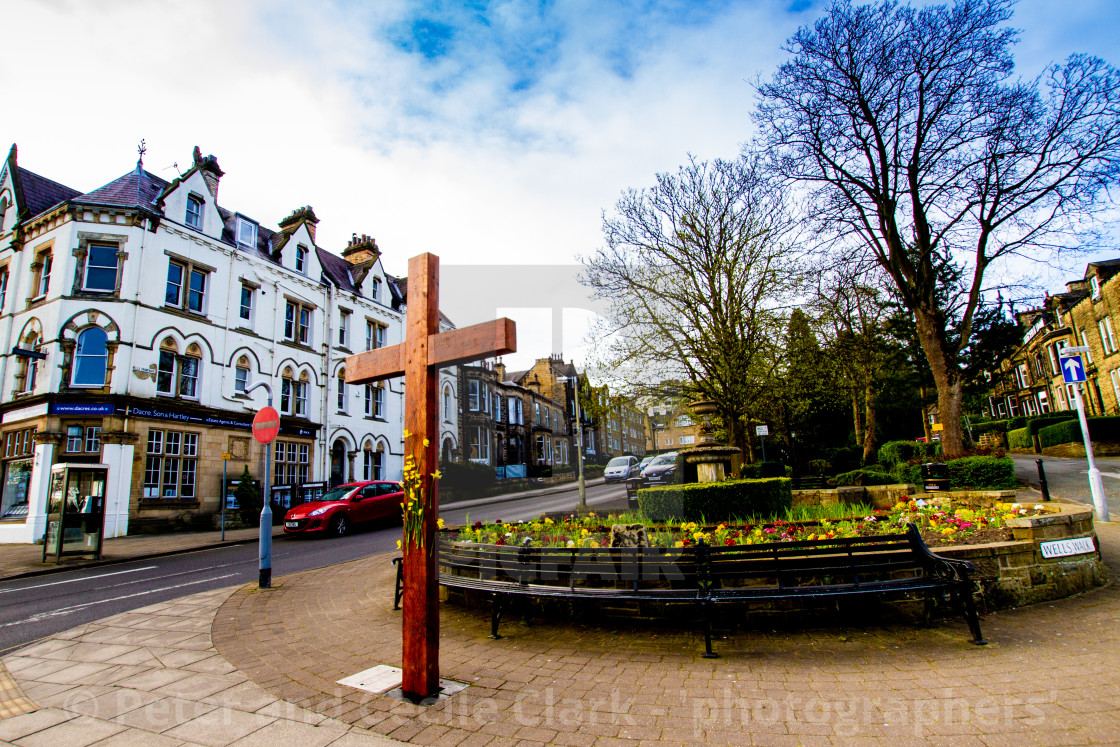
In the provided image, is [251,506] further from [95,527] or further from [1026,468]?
[1026,468]

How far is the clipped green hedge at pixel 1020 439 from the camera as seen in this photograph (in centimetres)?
2761

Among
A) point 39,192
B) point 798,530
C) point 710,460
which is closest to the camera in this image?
point 798,530

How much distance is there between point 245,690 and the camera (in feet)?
13.0

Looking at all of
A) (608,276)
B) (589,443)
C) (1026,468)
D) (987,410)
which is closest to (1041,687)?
(608,276)

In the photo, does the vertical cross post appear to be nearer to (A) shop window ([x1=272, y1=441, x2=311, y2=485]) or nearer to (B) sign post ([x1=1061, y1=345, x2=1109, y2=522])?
(B) sign post ([x1=1061, y1=345, x2=1109, y2=522])

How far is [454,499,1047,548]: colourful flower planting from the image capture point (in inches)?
243

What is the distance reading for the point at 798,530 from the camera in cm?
681

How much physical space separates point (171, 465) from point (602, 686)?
1958 cm

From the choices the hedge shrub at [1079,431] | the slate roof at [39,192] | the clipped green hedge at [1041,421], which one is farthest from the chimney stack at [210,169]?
the clipped green hedge at [1041,421]

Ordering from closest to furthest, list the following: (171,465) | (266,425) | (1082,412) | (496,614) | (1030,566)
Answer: (496,614) < (1030,566) < (266,425) < (1082,412) < (171,465)

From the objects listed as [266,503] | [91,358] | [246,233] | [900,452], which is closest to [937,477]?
[900,452]

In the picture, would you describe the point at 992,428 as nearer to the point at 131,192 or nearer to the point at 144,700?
A: the point at 144,700

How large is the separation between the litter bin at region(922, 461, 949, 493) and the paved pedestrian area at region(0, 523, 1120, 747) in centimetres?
587

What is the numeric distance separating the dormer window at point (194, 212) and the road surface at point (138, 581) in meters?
12.9
